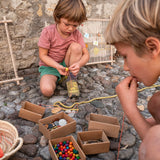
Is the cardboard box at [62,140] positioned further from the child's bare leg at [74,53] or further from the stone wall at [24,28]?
the stone wall at [24,28]

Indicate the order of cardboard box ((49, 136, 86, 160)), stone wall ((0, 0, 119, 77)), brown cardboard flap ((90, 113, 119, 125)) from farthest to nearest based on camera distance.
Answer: stone wall ((0, 0, 119, 77)) → brown cardboard flap ((90, 113, 119, 125)) → cardboard box ((49, 136, 86, 160))

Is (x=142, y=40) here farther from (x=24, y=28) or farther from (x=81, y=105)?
(x=24, y=28)

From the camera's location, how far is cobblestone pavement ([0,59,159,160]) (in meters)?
1.54

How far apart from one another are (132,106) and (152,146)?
40cm

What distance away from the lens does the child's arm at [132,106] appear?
47.1 inches

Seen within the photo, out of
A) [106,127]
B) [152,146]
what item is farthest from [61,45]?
[152,146]

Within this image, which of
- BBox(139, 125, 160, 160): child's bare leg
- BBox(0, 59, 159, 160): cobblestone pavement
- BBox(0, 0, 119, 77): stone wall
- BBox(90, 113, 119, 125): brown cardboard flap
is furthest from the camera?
BBox(0, 0, 119, 77): stone wall

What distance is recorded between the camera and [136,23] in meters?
0.89

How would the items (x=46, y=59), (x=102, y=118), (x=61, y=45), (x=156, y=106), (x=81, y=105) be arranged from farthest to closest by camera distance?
(x=61, y=45) < (x=46, y=59) < (x=81, y=105) < (x=102, y=118) < (x=156, y=106)

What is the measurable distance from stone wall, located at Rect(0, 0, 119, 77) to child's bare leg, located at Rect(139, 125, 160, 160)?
7.96 ft

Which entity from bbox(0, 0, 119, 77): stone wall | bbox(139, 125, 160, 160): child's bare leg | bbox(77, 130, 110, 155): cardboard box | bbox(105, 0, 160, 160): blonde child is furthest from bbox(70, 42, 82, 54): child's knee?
bbox(139, 125, 160, 160): child's bare leg

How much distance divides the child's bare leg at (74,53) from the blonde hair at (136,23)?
1.40m

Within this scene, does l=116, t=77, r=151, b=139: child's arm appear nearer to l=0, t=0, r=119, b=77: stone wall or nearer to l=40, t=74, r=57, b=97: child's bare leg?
l=40, t=74, r=57, b=97: child's bare leg

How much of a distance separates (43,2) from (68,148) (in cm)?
223
